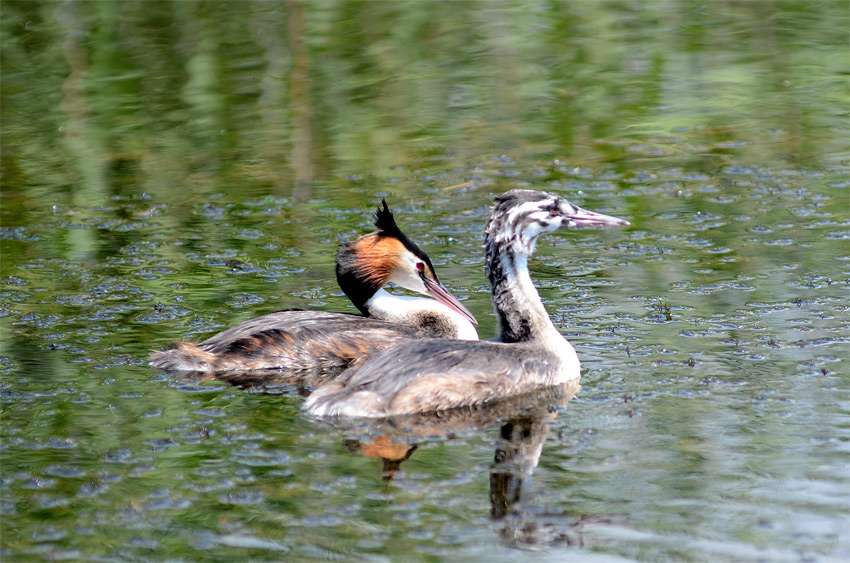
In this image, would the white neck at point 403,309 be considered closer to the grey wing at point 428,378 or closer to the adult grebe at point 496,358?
the adult grebe at point 496,358

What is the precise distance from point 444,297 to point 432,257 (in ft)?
4.88

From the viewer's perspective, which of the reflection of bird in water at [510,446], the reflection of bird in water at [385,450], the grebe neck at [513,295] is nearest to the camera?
the reflection of bird in water at [510,446]

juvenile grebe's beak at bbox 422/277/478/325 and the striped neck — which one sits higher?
the striped neck

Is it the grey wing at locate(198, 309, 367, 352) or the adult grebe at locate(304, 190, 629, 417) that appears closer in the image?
the adult grebe at locate(304, 190, 629, 417)

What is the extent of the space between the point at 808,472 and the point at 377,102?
33.7 ft

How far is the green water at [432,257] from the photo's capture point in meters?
5.90

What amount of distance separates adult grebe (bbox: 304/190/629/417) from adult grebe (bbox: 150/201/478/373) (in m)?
0.78

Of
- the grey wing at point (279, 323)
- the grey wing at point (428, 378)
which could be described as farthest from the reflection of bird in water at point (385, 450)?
the grey wing at point (279, 323)

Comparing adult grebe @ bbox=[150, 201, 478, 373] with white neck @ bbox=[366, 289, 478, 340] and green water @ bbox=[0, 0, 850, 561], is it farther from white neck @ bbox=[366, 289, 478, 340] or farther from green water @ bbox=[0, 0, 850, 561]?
green water @ bbox=[0, 0, 850, 561]

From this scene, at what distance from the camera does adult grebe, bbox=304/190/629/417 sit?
7379mm

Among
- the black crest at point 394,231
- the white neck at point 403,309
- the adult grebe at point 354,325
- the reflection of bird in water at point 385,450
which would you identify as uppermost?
the black crest at point 394,231

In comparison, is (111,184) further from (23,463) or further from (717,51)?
(717,51)

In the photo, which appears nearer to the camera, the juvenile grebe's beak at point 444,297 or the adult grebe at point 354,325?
the adult grebe at point 354,325

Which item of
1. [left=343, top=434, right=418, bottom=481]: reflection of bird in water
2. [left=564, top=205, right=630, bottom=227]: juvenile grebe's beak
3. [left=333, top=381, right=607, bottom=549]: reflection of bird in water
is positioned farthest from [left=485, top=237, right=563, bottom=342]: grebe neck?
[left=343, top=434, right=418, bottom=481]: reflection of bird in water
